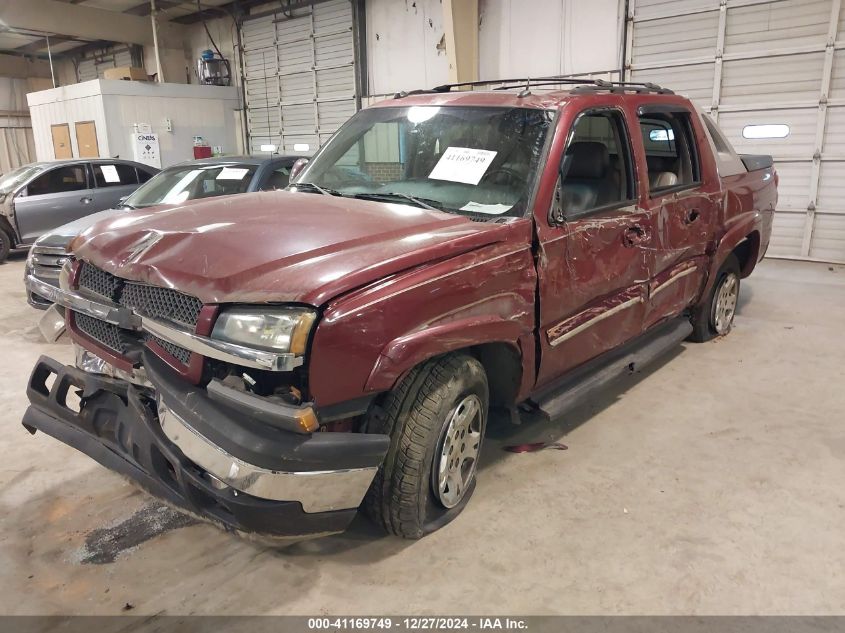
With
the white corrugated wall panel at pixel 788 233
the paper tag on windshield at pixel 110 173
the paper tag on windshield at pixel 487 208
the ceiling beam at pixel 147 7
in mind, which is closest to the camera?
the paper tag on windshield at pixel 487 208

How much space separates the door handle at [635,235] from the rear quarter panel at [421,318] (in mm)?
840

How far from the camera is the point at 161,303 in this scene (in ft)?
7.25

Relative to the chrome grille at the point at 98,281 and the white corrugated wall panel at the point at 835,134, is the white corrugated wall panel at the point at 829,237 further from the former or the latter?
the chrome grille at the point at 98,281

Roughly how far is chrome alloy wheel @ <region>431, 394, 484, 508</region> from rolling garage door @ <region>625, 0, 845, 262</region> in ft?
24.3

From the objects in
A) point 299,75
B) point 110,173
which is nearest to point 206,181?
point 110,173

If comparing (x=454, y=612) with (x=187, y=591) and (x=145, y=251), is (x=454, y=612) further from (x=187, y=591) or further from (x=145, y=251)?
(x=145, y=251)

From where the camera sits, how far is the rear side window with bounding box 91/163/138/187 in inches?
343

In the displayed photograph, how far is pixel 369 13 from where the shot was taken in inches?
454

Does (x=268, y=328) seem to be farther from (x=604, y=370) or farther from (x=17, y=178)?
(x=17, y=178)

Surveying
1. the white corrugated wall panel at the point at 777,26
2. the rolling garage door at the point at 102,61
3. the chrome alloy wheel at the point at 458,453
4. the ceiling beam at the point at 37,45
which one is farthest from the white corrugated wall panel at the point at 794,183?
the ceiling beam at the point at 37,45

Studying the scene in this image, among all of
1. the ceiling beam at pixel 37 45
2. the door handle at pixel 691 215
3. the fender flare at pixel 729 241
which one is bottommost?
the fender flare at pixel 729 241

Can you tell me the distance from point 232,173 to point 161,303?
12.9ft

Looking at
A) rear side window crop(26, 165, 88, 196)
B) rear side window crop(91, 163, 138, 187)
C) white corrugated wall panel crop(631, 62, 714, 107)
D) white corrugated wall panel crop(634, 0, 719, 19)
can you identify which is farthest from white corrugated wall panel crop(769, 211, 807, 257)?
rear side window crop(26, 165, 88, 196)

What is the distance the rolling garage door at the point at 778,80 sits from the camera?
7570 millimetres
